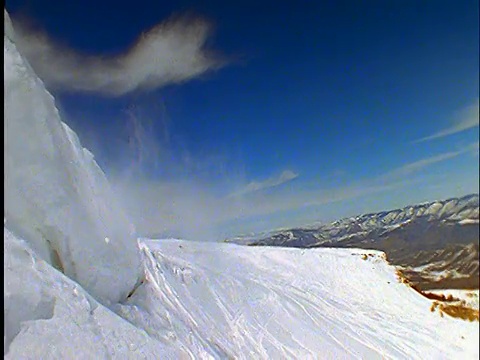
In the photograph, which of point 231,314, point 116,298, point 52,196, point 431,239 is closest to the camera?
point 431,239

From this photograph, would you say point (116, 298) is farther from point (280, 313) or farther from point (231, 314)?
point (280, 313)

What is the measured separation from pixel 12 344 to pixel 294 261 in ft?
15.6

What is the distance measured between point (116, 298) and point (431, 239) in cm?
203

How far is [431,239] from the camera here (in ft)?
3.14

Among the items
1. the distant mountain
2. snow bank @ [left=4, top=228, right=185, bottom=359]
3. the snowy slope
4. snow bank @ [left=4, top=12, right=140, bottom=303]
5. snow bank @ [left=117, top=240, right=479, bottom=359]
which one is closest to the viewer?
the distant mountain

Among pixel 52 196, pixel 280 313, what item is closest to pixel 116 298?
pixel 52 196

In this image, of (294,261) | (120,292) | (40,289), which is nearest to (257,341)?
(120,292)

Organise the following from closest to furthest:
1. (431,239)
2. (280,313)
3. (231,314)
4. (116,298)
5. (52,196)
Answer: (431,239), (52,196), (116,298), (231,314), (280,313)

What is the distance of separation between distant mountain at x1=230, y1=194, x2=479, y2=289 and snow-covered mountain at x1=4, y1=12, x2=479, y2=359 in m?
0.14

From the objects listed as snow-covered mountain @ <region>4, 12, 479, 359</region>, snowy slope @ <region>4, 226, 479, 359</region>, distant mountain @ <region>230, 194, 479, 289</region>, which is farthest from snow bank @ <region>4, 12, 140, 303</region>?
distant mountain @ <region>230, 194, 479, 289</region>

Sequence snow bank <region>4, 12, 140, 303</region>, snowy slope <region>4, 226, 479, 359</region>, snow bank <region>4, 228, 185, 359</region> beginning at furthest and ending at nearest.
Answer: snow bank <region>4, 12, 140, 303</region> < snowy slope <region>4, 226, 479, 359</region> < snow bank <region>4, 228, 185, 359</region>

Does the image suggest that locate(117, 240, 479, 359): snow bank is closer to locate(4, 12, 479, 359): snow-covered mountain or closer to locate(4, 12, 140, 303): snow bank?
locate(4, 12, 479, 359): snow-covered mountain

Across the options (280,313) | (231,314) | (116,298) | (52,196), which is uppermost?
(52,196)

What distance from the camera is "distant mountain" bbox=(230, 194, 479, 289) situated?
80 centimetres
